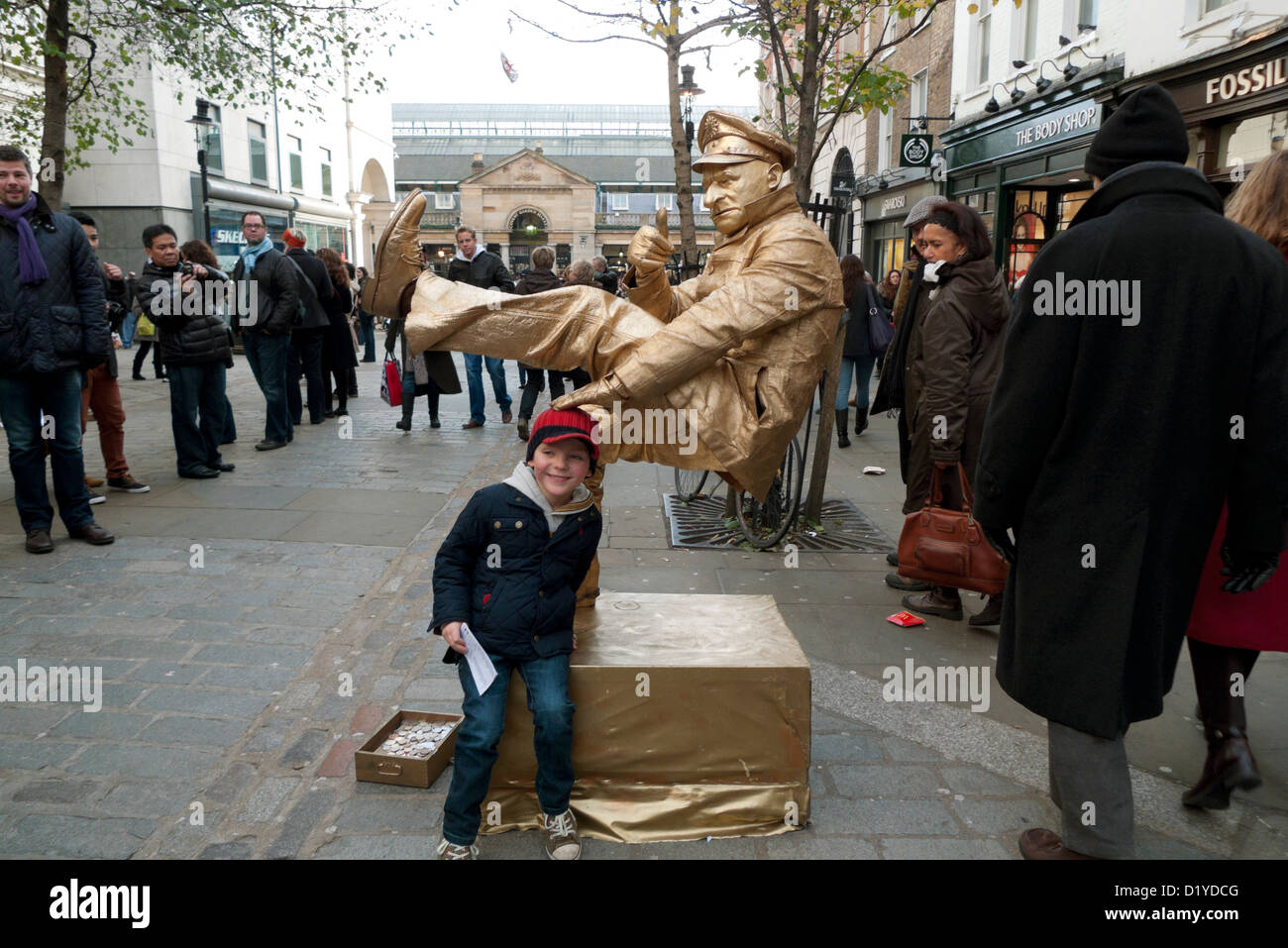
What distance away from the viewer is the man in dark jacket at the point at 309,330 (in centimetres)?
1009

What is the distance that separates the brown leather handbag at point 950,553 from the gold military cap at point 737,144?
79.6 inches

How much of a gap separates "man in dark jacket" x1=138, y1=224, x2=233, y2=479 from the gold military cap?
5.67 metres

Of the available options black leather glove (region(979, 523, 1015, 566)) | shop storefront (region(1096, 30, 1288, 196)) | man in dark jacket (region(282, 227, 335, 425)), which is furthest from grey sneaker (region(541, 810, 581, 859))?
shop storefront (region(1096, 30, 1288, 196))

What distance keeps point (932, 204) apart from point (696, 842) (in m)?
3.53

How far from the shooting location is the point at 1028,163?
14.5m

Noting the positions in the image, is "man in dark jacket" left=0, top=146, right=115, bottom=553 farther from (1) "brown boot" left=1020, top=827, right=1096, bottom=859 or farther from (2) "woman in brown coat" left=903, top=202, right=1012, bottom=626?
(1) "brown boot" left=1020, top=827, right=1096, bottom=859

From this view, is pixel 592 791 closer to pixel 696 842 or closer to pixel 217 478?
pixel 696 842

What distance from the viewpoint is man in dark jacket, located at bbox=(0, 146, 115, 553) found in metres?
5.52

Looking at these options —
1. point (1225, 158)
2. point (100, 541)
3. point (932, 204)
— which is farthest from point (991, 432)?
point (1225, 158)

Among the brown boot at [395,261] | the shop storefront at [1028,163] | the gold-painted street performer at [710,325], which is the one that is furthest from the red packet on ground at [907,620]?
the shop storefront at [1028,163]

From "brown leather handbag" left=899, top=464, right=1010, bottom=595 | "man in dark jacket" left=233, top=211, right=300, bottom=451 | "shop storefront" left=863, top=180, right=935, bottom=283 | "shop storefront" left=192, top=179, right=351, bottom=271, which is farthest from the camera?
"shop storefront" left=192, top=179, right=351, bottom=271

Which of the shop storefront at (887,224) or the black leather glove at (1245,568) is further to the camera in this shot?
the shop storefront at (887,224)

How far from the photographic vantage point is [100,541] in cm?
589

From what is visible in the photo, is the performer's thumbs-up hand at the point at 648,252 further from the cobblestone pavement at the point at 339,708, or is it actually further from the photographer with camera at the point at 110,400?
the photographer with camera at the point at 110,400
